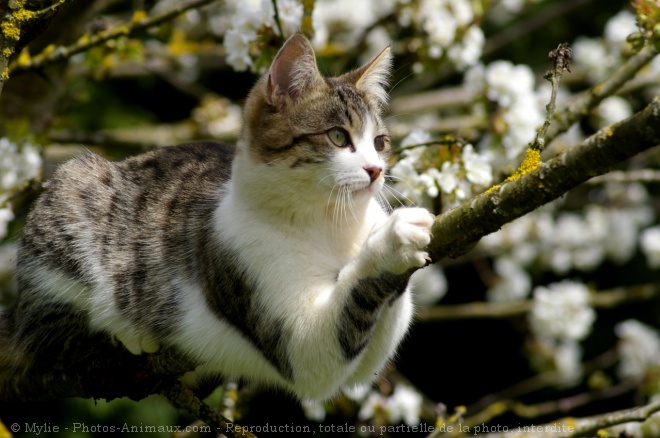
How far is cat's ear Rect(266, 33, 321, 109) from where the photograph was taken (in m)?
2.59

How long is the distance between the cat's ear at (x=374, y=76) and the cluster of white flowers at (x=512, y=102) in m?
0.84

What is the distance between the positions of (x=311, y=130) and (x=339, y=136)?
0.31ft

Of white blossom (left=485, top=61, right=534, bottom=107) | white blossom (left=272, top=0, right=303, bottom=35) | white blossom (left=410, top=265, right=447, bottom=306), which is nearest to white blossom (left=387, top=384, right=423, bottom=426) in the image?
white blossom (left=410, top=265, right=447, bottom=306)

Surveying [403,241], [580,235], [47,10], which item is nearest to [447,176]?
[403,241]

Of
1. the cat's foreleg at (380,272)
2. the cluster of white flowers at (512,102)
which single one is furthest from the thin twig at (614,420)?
the cluster of white flowers at (512,102)

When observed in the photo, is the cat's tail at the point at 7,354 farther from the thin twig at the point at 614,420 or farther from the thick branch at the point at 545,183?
the thin twig at the point at 614,420

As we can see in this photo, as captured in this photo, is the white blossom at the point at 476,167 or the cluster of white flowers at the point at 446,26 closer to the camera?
the white blossom at the point at 476,167

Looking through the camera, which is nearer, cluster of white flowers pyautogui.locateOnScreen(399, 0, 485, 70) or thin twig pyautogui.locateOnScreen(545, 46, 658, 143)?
thin twig pyautogui.locateOnScreen(545, 46, 658, 143)

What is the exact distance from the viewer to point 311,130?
8.48 feet

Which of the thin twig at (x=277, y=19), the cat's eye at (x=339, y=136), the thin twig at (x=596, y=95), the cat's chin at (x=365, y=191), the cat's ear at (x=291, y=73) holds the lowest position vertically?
the cat's chin at (x=365, y=191)

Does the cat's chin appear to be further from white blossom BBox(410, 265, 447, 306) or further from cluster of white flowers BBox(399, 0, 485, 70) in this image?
white blossom BBox(410, 265, 447, 306)

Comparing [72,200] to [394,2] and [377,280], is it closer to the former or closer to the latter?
[377,280]

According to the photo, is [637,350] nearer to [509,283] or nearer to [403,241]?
[509,283]

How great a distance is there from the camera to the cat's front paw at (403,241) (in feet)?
6.48
